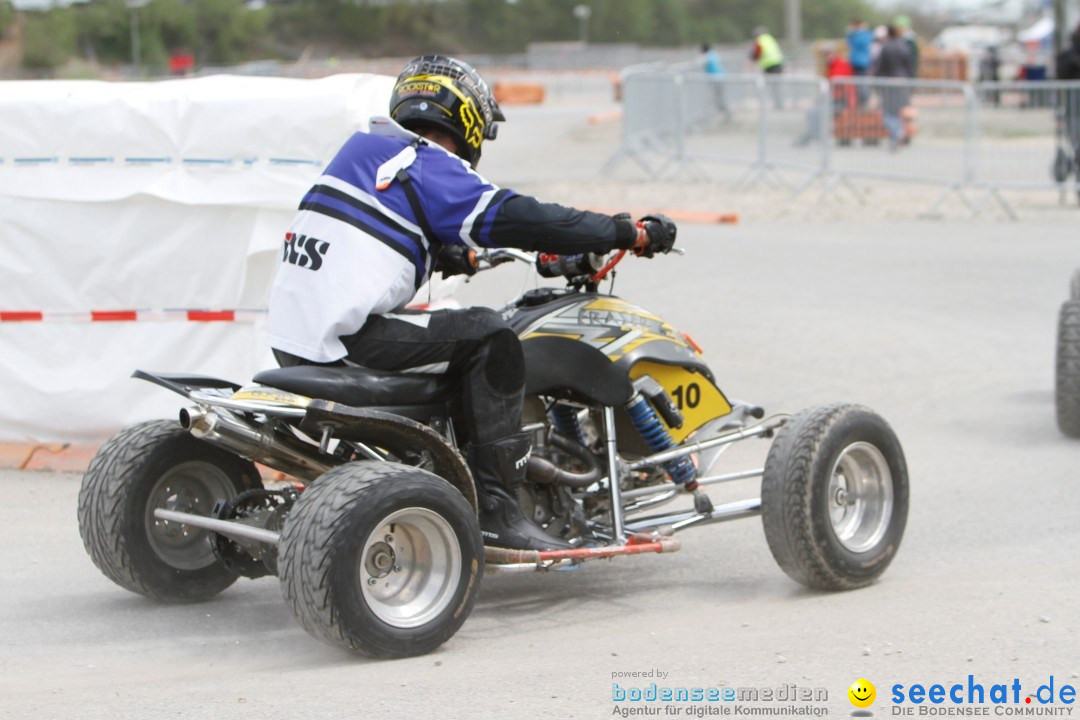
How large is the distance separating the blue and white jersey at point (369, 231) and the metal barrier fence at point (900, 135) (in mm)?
12130

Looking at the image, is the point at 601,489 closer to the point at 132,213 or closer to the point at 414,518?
the point at 414,518

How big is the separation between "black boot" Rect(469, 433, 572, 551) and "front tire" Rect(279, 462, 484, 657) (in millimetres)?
332

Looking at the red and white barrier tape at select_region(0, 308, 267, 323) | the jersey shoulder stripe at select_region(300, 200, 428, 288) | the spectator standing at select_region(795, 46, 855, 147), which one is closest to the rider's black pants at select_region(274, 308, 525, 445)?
the jersey shoulder stripe at select_region(300, 200, 428, 288)

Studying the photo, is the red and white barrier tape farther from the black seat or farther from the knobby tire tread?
the black seat

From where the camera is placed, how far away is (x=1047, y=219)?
55.2ft

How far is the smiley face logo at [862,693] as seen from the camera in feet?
14.8

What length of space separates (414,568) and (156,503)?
111cm

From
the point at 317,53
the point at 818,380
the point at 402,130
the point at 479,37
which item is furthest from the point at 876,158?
the point at 479,37

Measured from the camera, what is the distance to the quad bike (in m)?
5.01

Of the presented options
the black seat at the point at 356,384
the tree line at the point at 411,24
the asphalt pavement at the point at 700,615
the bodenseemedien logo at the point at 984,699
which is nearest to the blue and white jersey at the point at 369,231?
the black seat at the point at 356,384

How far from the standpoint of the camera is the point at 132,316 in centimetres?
804

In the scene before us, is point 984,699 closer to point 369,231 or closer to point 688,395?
point 688,395

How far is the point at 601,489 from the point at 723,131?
16763 millimetres

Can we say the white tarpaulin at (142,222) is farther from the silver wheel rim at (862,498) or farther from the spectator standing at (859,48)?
the spectator standing at (859,48)
